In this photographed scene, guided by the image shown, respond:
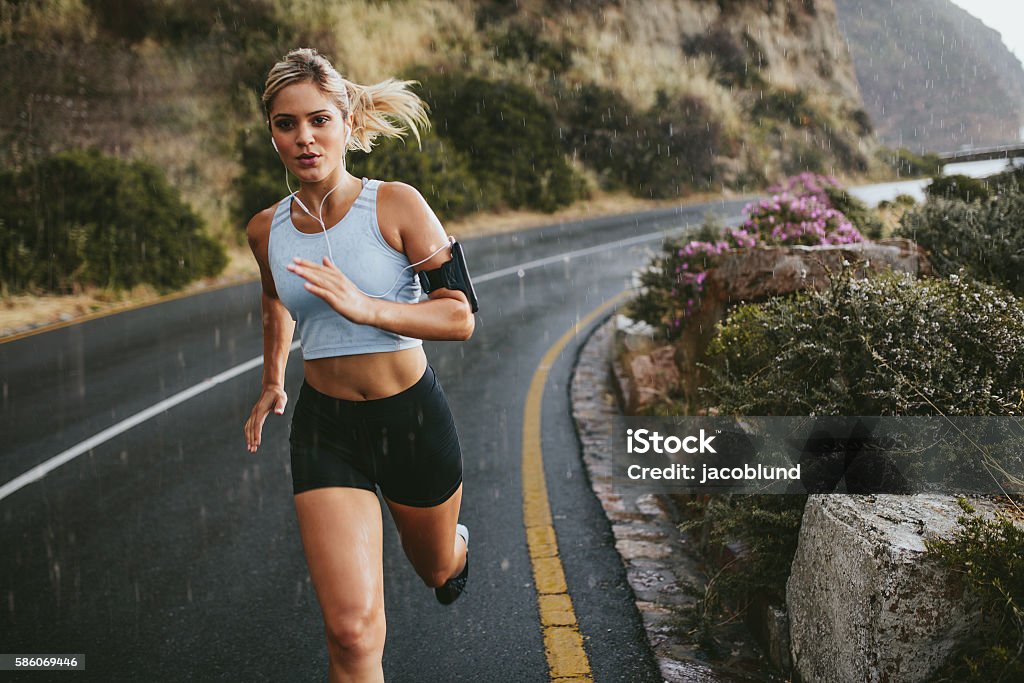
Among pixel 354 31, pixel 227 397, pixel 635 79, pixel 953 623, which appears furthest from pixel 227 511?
pixel 635 79

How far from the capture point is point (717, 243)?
8883 millimetres

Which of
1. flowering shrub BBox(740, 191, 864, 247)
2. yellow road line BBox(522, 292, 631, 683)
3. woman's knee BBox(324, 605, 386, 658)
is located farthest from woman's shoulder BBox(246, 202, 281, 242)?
flowering shrub BBox(740, 191, 864, 247)

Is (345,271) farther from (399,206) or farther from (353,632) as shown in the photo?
(353,632)

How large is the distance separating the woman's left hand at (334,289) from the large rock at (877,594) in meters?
1.77

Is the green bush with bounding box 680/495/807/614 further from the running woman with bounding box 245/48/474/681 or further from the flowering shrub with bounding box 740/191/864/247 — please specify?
the flowering shrub with bounding box 740/191/864/247

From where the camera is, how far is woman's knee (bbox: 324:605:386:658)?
2557 mm

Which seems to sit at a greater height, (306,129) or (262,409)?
(306,129)

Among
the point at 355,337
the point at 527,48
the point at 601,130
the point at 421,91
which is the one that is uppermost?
the point at 527,48

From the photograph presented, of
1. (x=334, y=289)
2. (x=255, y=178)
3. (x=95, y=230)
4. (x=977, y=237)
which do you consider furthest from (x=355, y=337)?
(x=255, y=178)

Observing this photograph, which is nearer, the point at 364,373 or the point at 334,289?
the point at 334,289

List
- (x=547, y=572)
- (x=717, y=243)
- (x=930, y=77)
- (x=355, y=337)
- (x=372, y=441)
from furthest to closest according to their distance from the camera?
(x=930, y=77)
(x=717, y=243)
(x=547, y=572)
(x=372, y=441)
(x=355, y=337)

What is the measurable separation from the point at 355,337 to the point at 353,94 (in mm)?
823

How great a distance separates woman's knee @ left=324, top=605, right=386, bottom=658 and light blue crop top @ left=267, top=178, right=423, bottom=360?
2.74 ft

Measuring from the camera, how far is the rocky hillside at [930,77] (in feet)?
376
